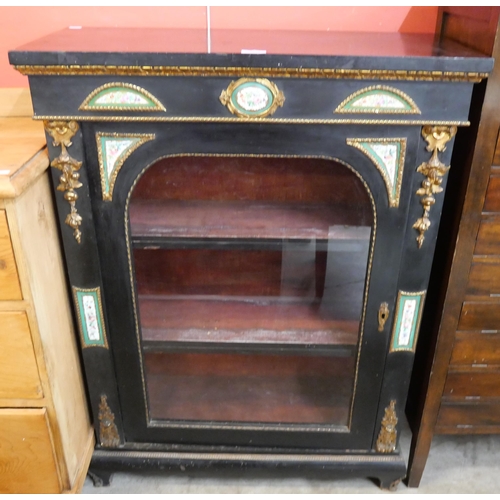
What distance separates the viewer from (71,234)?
88cm

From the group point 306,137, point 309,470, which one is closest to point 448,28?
point 306,137

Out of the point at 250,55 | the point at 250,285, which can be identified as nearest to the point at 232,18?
the point at 250,55

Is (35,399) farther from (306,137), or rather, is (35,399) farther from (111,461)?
(306,137)

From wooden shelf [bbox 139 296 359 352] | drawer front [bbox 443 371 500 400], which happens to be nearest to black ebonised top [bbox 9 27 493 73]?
wooden shelf [bbox 139 296 359 352]

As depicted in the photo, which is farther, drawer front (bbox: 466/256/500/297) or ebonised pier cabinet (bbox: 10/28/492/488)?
drawer front (bbox: 466/256/500/297)

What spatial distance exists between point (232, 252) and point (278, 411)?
0.39 metres

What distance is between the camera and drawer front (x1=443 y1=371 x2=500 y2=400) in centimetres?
103

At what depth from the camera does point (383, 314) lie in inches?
37.3

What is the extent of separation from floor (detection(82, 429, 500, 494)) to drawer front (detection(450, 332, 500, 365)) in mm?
373

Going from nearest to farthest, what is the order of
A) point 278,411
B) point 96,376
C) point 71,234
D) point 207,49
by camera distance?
point 207,49, point 71,234, point 96,376, point 278,411

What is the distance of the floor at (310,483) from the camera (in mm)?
1182

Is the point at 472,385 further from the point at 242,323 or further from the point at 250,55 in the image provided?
Answer: the point at 250,55

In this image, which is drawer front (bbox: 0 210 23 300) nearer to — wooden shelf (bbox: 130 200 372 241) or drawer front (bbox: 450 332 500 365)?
wooden shelf (bbox: 130 200 372 241)

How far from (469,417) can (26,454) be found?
3.00 ft
